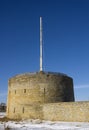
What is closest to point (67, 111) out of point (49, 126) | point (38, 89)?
point (49, 126)

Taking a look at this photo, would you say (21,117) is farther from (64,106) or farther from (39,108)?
(64,106)

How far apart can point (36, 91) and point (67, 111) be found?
562cm

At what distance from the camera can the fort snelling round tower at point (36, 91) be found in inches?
1045

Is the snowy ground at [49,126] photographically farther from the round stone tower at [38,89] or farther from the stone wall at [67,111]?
the round stone tower at [38,89]

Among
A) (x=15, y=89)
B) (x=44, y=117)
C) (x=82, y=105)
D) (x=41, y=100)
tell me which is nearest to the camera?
(x=82, y=105)

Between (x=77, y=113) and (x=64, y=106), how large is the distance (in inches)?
62.6

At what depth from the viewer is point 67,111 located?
2216 centimetres

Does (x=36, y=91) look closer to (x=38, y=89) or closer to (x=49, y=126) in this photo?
(x=38, y=89)

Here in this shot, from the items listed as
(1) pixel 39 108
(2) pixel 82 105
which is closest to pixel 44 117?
(1) pixel 39 108


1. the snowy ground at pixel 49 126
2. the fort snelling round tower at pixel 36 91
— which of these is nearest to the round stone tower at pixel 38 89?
the fort snelling round tower at pixel 36 91

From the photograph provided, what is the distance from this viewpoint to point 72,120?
21641 mm

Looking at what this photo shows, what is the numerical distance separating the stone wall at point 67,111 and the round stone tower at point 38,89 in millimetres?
2360

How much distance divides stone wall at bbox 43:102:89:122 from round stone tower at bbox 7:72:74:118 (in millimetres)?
2360

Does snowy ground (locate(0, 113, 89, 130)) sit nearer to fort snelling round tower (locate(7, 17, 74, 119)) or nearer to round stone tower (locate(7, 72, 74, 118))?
fort snelling round tower (locate(7, 17, 74, 119))
